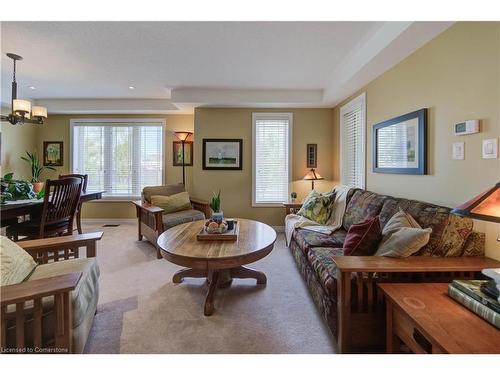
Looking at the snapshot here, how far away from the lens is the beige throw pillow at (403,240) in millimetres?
1561

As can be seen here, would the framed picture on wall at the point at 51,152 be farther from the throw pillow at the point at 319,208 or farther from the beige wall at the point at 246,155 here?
the throw pillow at the point at 319,208

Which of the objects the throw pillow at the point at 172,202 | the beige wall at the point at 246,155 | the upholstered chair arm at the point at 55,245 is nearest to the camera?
the upholstered chair arm at the point at 55,245

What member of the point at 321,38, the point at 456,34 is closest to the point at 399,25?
the point at 456,34

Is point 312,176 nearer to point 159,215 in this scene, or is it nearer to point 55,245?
point 159,215

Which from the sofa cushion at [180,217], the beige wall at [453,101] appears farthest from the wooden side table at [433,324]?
the sofa cushion at [180,217]

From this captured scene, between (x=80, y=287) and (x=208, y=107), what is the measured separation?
355 centimetres

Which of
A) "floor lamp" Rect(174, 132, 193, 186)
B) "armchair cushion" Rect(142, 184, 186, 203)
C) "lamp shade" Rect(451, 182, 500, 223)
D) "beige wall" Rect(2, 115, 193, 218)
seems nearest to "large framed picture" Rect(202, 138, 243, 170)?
"floor lamp" Rect(174, 132, 193, 186)

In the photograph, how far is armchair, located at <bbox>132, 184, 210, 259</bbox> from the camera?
128 inches

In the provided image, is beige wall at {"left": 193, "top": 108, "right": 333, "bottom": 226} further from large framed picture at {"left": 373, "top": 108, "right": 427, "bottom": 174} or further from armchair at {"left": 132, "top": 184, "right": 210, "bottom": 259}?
large framed picture at {"left": 373, "top": 108, "right": 427, "bottom": 174}

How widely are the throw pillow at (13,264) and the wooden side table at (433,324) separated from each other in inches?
81.7

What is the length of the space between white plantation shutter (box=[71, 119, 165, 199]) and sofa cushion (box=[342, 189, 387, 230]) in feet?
12.5

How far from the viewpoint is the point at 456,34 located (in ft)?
5.98
